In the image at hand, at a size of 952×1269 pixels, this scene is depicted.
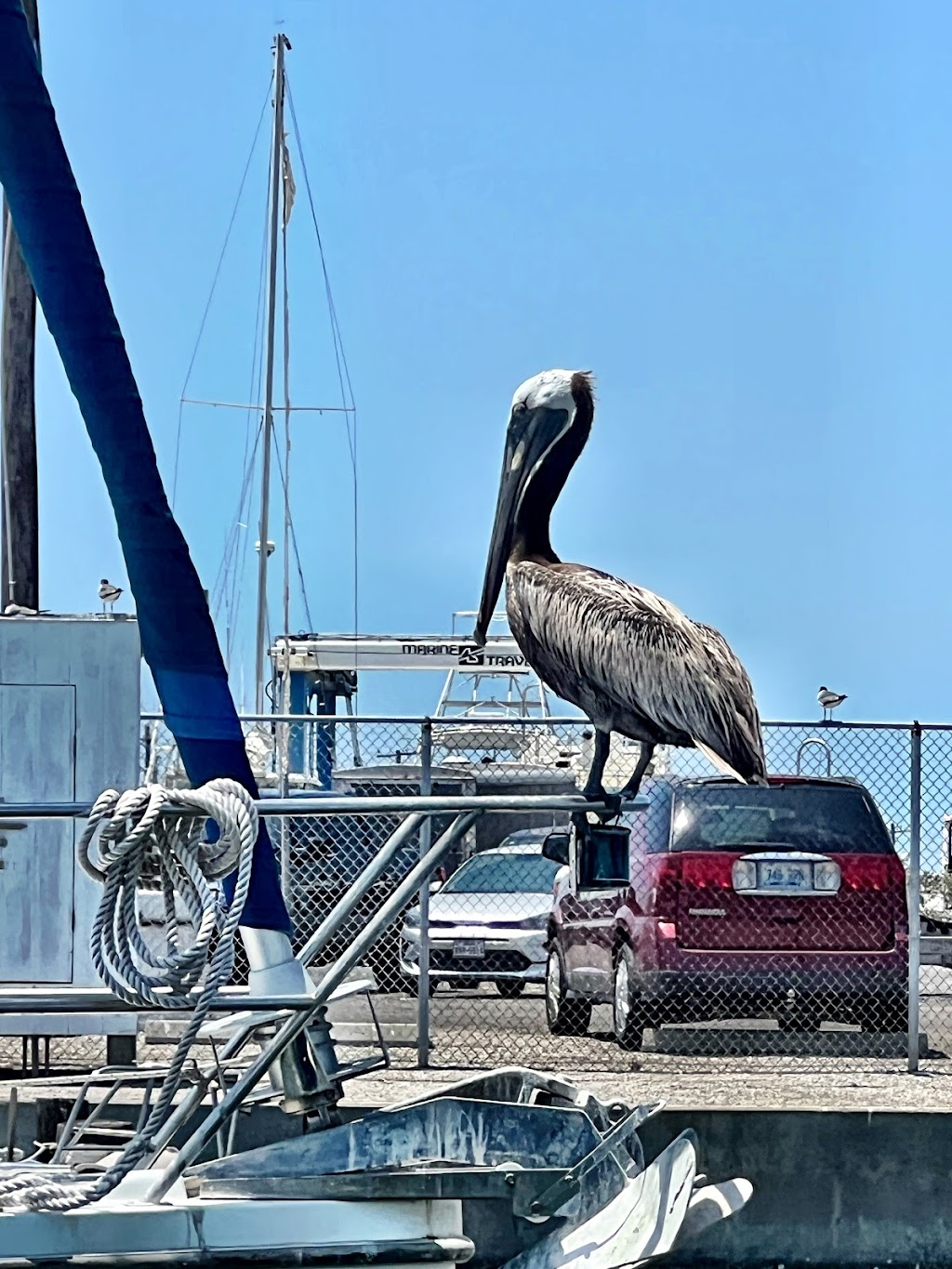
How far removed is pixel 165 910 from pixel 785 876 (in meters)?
7.22

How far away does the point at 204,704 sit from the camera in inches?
256

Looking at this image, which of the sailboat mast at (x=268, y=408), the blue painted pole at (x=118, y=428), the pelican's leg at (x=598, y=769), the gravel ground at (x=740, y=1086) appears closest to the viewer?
the blue painted pole at (x=118, y=428)

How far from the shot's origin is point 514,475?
852cm

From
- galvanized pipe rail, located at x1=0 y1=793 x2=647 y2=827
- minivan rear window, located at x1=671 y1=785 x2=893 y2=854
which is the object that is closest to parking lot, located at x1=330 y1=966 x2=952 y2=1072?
minivan rear window, located at x1=671 y1=785 x2=893 y2=854

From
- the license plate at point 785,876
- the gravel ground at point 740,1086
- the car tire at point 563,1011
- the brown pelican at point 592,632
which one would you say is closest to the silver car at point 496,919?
the car tire at point 563,1011

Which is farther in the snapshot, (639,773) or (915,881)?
(915,881)

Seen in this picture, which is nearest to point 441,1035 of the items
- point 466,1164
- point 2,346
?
point 2,346

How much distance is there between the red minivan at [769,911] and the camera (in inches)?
467

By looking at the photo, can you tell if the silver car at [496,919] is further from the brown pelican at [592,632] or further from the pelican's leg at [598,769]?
the pelican's leg at [598,769]

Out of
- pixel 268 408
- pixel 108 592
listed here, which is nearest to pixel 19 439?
pixel 108 592

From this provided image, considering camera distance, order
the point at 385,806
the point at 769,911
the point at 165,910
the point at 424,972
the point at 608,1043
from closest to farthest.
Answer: the point at 165,910, the point at 385,806, the point at 424,972, the point at 769,911, the point at 608,1043

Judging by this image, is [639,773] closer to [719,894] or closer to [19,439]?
[719,894]

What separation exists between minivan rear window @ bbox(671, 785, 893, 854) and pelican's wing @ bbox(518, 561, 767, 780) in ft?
13.2

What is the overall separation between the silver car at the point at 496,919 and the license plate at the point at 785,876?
300 cm
